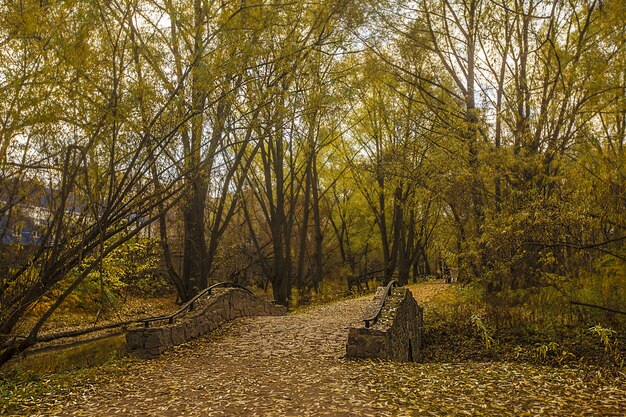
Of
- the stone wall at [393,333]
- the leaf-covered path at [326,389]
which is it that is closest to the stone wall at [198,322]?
the leaf-covered path at [326,389]

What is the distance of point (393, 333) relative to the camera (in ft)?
30.2

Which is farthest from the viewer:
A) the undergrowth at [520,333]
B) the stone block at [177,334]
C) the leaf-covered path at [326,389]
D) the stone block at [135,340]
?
the undergrowth at [520,333]

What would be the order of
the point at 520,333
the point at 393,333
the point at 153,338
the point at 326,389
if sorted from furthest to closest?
the point at 520,333, the point at 393,333, the point at 153,338, the point at 326,389

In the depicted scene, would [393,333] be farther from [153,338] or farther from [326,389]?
[153,338]

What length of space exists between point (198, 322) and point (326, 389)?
4.79m

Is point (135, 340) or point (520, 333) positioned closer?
point (135, 340)

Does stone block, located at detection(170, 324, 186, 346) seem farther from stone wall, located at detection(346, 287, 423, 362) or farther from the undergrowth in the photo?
the undergrowth

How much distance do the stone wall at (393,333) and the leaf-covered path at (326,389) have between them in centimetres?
35

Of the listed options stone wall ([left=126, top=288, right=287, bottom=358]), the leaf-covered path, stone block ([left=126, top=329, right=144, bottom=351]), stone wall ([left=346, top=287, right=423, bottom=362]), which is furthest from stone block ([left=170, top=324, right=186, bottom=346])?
stone wall ([left=346, top=287, right=423, bottom=362])

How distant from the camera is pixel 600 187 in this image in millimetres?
9453

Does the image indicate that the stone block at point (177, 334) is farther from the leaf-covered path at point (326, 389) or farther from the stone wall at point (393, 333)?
the stone wall at point (393, 333)

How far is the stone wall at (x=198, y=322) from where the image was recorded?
900cm

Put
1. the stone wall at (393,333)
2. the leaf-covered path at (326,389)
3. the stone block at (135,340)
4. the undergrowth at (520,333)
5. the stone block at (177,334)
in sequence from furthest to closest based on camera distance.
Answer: the undergrowth at (520,333)
the stone block at (177,334)
the stone block at (135,340)
the stone wall at (393,333)
the leaf-covered path at (326,389)

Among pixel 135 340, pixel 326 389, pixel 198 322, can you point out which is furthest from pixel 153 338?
pixel 326 389
